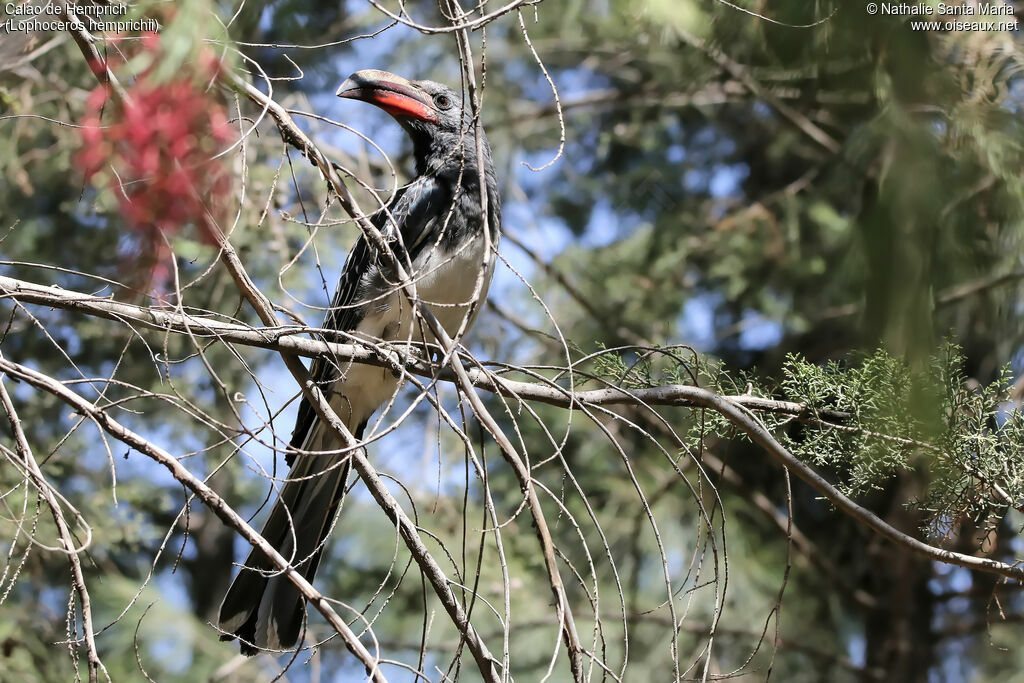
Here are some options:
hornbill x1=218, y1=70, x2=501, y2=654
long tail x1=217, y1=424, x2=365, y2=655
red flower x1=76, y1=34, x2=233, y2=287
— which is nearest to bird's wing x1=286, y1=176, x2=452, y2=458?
hornbill x1=218, y1=70, x2=501, y2=654

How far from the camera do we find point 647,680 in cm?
548

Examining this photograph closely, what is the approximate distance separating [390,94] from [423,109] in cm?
16

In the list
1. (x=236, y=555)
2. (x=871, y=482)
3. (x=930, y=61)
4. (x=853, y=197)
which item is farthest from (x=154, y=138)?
(x=236, y=555)

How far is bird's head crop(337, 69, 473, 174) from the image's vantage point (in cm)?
389

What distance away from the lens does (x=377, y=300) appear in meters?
3.24

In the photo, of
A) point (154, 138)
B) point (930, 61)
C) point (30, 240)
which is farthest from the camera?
point (30, 240)

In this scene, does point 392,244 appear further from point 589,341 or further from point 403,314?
point 589,341

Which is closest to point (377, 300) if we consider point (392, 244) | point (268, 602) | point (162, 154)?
point (392, 244)

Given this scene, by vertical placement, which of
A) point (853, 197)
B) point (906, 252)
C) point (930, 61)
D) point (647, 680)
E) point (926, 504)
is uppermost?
point (853, 197)

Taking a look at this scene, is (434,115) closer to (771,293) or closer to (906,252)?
(771,293)

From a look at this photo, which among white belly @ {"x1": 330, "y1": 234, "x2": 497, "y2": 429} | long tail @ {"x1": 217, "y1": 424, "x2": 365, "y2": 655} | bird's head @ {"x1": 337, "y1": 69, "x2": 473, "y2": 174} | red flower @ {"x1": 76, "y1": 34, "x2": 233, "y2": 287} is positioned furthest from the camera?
bird's head @ {"x1": 337, "y1": 69, "x2": 473, "y2": 174}

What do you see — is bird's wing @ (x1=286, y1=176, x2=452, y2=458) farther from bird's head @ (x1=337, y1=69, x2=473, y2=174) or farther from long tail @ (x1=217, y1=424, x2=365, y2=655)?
long tail @ (x1=217, y1=424, x2=365, y2=655)

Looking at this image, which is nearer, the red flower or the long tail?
the red flower

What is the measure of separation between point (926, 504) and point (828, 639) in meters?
3.58
